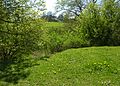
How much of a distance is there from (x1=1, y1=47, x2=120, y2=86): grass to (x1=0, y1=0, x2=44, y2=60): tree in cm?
227

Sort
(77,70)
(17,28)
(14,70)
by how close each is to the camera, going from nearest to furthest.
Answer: (77,70) < (14,70) < (17,28)

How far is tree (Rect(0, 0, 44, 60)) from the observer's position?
1670cm

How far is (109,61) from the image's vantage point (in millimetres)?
14633

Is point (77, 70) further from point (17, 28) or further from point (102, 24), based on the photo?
point (102, 24)

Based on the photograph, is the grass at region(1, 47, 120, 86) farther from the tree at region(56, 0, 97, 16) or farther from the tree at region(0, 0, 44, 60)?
the tree at region(56, 0, 97, 16)

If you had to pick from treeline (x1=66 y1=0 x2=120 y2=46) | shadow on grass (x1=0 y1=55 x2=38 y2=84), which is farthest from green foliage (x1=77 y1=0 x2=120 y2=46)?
shadow on grass (x1=0 y1=55 x2=38 y2=84)

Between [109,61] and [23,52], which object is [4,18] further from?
[109,61]

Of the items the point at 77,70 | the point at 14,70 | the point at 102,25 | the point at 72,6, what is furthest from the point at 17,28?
the point at 72,6

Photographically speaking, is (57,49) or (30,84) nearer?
(30,84)

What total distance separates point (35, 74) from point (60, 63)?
2.22m

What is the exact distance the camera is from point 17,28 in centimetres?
1720

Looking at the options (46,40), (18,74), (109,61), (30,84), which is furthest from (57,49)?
(30,84)

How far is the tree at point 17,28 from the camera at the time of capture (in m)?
16.7

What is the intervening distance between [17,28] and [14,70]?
4030mm
